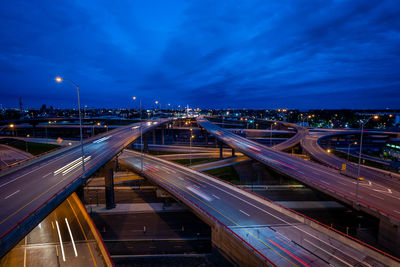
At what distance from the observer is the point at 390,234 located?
68.6ft

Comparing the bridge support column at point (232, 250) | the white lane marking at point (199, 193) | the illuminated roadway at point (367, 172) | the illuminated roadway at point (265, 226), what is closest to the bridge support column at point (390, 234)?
the illuminated roadway at point (265, 226)

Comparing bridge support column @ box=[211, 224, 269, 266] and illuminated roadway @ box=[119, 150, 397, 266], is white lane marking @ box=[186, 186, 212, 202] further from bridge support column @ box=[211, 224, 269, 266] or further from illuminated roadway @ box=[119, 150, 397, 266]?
bridge support column @ box=[211, 224, 269, 266]

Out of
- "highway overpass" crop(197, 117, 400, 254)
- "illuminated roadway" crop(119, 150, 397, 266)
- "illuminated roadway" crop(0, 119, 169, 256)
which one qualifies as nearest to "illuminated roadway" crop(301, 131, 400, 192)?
"highway overpass" crop(197, 117, 400, 254)

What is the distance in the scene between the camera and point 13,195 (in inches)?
701

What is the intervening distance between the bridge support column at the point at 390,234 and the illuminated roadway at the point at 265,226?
7464mm

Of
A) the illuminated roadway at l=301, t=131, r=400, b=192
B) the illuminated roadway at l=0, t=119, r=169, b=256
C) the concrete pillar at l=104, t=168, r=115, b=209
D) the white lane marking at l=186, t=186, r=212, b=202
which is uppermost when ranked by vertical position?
the illuminated roadway at l=0, t=119, r=169, b=256

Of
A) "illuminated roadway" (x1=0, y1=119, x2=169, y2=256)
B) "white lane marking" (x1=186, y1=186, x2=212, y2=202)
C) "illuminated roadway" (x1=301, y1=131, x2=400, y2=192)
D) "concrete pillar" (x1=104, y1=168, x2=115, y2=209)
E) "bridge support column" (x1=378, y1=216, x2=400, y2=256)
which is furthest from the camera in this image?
"concrete pillar" (x1=104, y1=168, x2=115, y2=209)

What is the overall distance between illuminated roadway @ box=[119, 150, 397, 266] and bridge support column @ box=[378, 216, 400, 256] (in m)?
7.46

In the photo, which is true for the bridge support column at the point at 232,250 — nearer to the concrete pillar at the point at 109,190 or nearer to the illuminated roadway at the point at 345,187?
the illuminated roadway at the point at 345,187

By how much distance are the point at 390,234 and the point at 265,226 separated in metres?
14.2

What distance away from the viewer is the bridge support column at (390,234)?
66.7 feet

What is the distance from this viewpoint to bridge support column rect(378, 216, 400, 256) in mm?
20328

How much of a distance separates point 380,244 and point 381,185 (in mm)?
11810

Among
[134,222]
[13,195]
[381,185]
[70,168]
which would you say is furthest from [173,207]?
[381,185]
